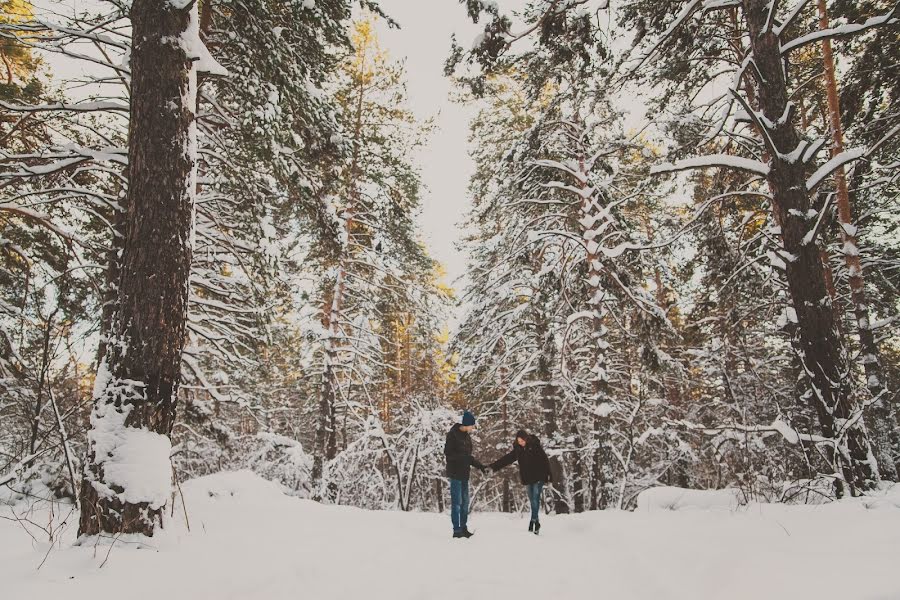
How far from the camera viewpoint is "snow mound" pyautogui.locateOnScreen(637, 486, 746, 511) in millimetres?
5742

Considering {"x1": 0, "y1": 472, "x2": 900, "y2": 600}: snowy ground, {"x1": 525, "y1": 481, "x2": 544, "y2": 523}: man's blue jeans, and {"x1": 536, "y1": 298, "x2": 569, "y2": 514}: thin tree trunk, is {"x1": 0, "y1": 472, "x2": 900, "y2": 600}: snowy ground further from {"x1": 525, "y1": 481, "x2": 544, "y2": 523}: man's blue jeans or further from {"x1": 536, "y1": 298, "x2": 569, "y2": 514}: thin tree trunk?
{"x1": 536, "y1": 298, "x2": 569, "y2": 514}: thin tree trunk

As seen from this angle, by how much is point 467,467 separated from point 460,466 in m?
0.14

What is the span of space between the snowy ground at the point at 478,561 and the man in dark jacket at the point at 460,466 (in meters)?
0.86

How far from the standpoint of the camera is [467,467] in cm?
677

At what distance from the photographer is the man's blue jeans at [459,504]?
6.31 metres

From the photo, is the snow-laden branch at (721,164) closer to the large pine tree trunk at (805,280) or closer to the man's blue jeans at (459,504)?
the large pine tree trunk at (805,280)

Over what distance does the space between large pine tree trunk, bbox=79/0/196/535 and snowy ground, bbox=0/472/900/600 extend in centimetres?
42

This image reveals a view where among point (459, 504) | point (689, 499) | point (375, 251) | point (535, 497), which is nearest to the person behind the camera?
point (459, 504)

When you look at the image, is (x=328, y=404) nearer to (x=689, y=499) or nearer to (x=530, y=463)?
(x=530, y=463)

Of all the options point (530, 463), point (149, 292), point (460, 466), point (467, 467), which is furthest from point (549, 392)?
point (149, 292)

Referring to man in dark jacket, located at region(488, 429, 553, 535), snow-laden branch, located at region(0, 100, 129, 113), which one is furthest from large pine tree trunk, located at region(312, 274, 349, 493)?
snow-laden branch, located at region(0, 100, 129, 113)

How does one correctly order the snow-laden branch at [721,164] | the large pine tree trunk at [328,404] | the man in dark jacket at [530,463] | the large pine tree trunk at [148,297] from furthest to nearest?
1. the large pine tree trunk at [328,404]
2. the man in dark jacket at [530,463]
3. the snow-laden branch at [721,164]
4. the large pine tree trunk at [148,297]

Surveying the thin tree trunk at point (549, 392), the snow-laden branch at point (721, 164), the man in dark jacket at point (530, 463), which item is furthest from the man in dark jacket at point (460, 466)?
the thin tree trunk at point (549, 392)

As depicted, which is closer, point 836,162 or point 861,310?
point 836,162
